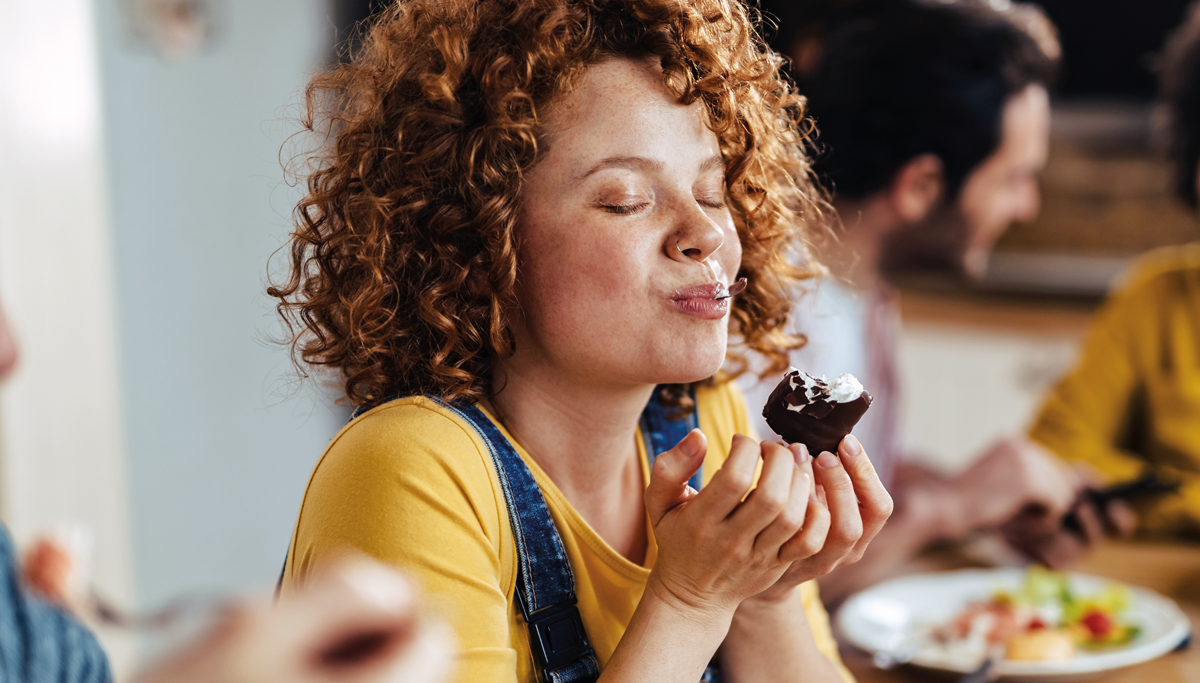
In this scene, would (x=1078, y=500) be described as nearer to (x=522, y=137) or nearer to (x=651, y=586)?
(x=651, y=586)

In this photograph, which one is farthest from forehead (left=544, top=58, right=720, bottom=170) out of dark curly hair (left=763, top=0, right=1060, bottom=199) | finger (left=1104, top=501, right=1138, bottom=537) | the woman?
finger (left=1104, top=501, right=1138, bottom=537)

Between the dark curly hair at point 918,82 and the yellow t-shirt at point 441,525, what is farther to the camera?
the dark curly hair at point 918,82

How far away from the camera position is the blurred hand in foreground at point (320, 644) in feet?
1.01

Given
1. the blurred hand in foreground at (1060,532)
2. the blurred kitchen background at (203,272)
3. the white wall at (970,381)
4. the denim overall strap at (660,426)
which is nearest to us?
the denim overall strap at (660,426)

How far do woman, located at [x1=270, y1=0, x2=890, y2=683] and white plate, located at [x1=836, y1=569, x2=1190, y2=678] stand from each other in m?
0.33

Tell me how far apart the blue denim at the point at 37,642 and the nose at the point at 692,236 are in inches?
28.0

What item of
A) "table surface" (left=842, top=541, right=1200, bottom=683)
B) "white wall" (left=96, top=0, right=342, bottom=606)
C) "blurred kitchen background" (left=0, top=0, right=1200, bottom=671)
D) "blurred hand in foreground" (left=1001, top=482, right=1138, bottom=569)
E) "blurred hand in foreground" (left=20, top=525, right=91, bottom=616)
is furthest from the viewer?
"white wall" (left=96, top=0, right=342, bottom=606)

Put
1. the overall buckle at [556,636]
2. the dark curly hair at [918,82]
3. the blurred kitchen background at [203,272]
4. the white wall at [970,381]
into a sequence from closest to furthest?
the overall buckle at [556,636], the dark curly hair at [918,82], the blurred kitchen background at [203,272], the white wall at [970,381]

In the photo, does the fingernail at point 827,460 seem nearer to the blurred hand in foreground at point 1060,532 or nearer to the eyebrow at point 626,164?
the eyebrow at point 626,164

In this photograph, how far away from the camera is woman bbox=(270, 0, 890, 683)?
773 millimetres

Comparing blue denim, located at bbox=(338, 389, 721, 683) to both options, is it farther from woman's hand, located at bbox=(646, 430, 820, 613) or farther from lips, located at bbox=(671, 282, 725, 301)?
lips, located at bbox=(671, 282, 725, 301)

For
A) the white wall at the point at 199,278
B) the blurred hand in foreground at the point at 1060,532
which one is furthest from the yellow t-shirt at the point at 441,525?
the white wall at the point at 199,278

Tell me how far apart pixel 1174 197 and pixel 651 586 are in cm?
211

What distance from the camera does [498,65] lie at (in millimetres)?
830
